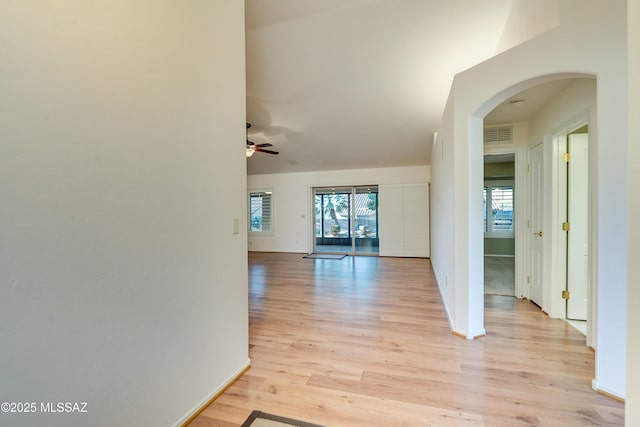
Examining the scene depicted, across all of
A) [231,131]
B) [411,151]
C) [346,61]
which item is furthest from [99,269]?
[411,151]

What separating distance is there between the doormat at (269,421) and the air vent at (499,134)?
3.98m

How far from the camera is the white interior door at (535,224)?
10.7ft

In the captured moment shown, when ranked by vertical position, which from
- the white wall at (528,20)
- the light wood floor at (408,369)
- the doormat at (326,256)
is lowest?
the doormat at (326,256)

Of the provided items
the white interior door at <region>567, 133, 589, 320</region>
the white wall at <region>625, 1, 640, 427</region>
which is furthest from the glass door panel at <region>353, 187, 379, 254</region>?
the white wall at <region>625, 1, 640, 427</region>

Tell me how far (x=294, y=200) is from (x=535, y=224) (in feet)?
18.7

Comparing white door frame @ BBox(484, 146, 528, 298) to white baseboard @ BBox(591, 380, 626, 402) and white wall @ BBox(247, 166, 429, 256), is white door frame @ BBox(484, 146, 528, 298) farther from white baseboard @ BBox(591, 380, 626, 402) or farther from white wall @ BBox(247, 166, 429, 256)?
white wall @ BBox(247, 166, 429, 256)

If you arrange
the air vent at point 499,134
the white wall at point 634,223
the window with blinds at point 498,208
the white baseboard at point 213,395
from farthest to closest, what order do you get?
1. the window with blinds at point 498,208
2. the air vent at point 499,134
3. the white baseboard at point 213,395
4. the white wall at point 634,223

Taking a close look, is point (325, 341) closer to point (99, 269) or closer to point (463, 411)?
point (463, 411)

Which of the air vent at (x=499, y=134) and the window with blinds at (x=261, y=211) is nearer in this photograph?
the air vent at (x=499, y=134)

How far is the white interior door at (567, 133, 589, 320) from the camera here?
2.91 m

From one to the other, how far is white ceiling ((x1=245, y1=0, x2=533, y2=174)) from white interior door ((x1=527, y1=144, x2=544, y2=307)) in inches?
27.0

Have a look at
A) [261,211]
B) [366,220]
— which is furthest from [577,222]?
[261,211]

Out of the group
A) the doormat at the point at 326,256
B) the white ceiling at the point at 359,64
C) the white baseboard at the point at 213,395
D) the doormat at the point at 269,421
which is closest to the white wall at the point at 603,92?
the white ceiling at the point at 359,64

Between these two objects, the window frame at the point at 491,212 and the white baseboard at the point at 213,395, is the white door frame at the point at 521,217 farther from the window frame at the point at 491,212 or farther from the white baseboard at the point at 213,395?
the window frame at the point at 491,212
